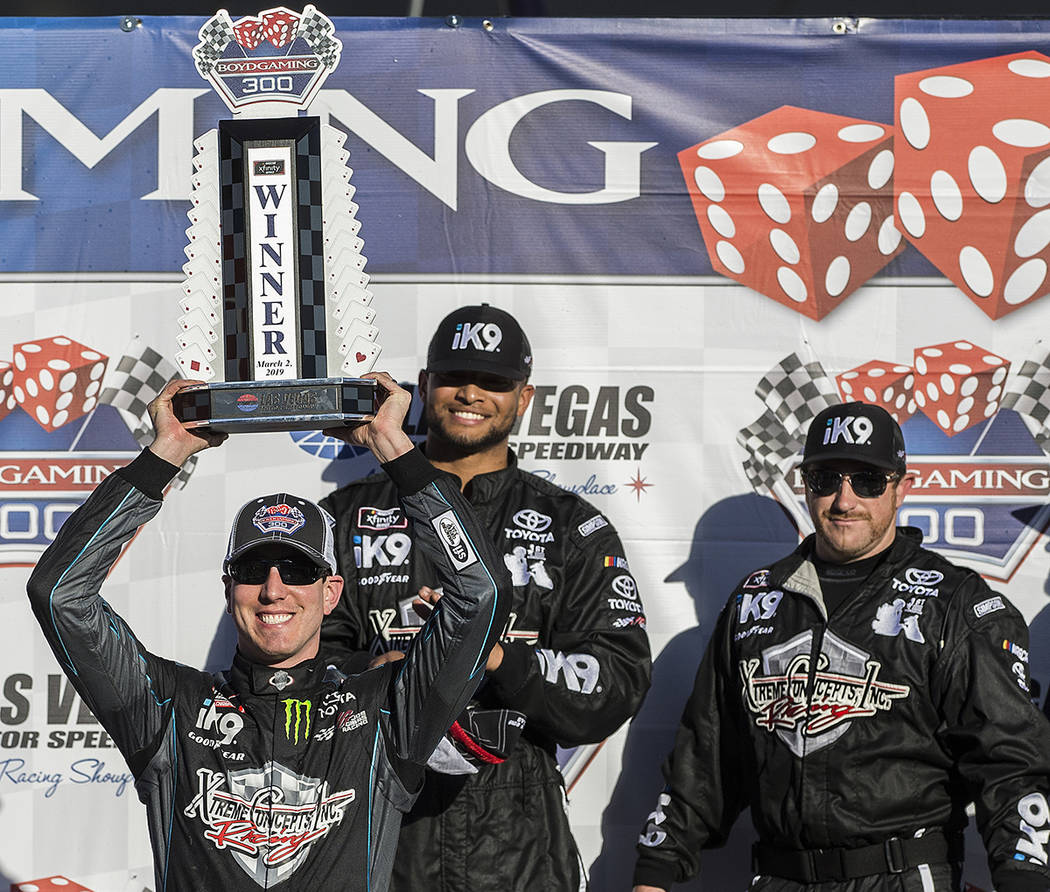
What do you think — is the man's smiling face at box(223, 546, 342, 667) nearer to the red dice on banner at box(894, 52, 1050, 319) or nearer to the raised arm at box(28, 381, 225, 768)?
the raised arm at box(28, 381, 225, 768)

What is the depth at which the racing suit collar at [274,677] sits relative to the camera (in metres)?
2.41

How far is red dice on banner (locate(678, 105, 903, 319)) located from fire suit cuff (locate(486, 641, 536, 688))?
1.46 m

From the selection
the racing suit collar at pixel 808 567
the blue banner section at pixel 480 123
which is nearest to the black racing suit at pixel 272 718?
the racing suit collar at pixel 808 567

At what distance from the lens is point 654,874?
10.3 feet

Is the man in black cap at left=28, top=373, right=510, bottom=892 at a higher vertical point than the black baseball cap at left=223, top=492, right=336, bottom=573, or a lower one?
lower

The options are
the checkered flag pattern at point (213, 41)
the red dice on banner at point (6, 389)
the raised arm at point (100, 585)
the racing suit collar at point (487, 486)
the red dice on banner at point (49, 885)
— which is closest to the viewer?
the raised arm at point (100, 585)

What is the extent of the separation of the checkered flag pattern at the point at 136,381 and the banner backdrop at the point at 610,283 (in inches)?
0.4

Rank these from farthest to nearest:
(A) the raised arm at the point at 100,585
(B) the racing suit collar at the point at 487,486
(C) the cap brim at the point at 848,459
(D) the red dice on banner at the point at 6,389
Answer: (D) the red dice on banner at the point at 6,389 → (B) the racing suit collar at the point at 487,486 → (C) the cap brim at the point at 848,459 → (A) the raised arm at the point at 100,585

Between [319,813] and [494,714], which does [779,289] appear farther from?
[319,813]

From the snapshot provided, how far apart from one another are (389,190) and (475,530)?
173 cm

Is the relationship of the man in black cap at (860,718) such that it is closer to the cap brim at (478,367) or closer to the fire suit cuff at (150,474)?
the cap brim at (478,367)

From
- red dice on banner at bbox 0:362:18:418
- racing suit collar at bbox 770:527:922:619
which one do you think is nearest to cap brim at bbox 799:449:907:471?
racing suit collar at bbox 770:527:922:619

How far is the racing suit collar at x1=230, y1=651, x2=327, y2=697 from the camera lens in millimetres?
2412

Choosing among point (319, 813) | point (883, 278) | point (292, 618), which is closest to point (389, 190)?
point (883, 278)
